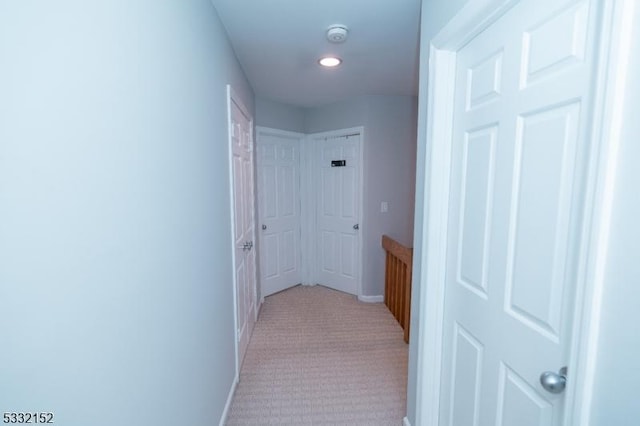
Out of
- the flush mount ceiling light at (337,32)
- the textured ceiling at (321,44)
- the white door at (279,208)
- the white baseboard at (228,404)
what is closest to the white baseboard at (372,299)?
the white door at (279,208)

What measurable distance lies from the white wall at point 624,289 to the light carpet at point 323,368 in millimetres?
1498

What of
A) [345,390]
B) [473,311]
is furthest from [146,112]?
[345,390]

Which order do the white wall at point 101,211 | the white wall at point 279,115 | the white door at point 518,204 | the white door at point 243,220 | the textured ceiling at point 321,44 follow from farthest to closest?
the white wall at point 279,115
the white door at point 243,220
the textured ceiling at point 321,44
the white door at point 518,204
the white wall at point 101,211

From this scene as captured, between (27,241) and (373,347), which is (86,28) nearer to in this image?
(27,241)

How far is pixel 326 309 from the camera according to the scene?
344cm

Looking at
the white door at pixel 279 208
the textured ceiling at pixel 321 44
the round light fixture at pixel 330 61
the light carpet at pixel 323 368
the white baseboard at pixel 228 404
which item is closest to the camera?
the textured ceiling at pixel 321 44

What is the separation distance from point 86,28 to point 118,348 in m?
0.80

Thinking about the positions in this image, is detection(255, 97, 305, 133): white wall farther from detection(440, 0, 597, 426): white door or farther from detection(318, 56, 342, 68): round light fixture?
detection(440, 0, 597, 426): white door

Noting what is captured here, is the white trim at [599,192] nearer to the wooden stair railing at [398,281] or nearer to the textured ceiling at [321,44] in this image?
the textured ceiling at [321,44]

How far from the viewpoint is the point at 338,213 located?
3865 mm

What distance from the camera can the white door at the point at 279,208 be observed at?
11.9 ft

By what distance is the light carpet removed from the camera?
6.29 ft

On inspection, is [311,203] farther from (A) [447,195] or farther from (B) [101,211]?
(B) [101,211]

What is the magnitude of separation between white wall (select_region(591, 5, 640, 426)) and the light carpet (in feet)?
4.91
